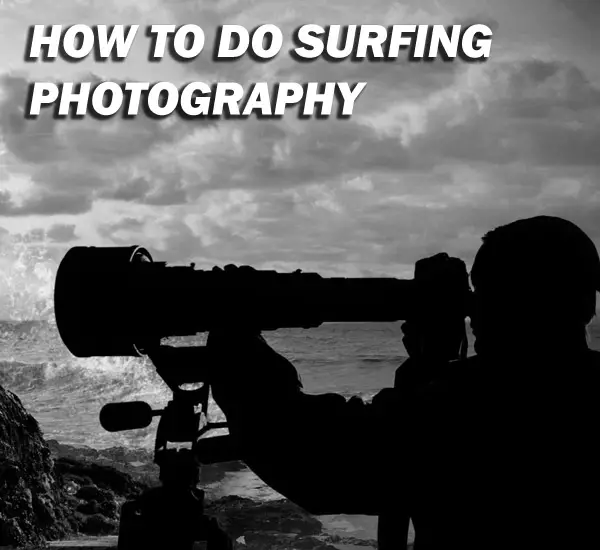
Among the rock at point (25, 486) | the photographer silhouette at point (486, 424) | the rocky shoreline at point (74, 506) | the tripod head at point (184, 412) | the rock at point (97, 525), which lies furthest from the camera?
the rock at point (97, 525)

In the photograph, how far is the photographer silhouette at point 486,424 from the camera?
1.71 m

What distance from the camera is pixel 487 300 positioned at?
1.78m

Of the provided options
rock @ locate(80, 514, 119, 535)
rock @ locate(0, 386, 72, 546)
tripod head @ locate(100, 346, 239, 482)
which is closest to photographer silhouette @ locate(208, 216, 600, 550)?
tripod head @ locate(100, 346, 239, 482)

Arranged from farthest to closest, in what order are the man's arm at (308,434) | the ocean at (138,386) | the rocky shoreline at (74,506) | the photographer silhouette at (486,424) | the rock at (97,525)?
1. the ocean at (138,386)
2. the rock at (97,525)
3. the rocky shoreline at (74,506)
4. the man's arm at (308,434)
5. the photographer silhouette at (486,424)

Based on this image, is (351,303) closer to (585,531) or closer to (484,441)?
(484,441)

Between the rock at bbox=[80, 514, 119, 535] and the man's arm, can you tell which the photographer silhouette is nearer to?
the man's arm

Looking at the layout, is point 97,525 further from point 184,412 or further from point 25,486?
point 184,412

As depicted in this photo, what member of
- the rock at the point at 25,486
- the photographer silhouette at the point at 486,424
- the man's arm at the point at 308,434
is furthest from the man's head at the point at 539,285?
the rock at the point at 25,486

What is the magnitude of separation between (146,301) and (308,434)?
1.98 feet

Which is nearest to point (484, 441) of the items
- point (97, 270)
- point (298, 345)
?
point (97, 270)

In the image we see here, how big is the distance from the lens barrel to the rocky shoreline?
526cm

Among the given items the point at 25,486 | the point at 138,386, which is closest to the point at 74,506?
the point at 25,486

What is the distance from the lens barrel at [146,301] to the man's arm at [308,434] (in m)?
0.18

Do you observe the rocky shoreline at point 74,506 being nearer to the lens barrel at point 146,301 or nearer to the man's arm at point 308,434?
the lens barrel at point 146,301
